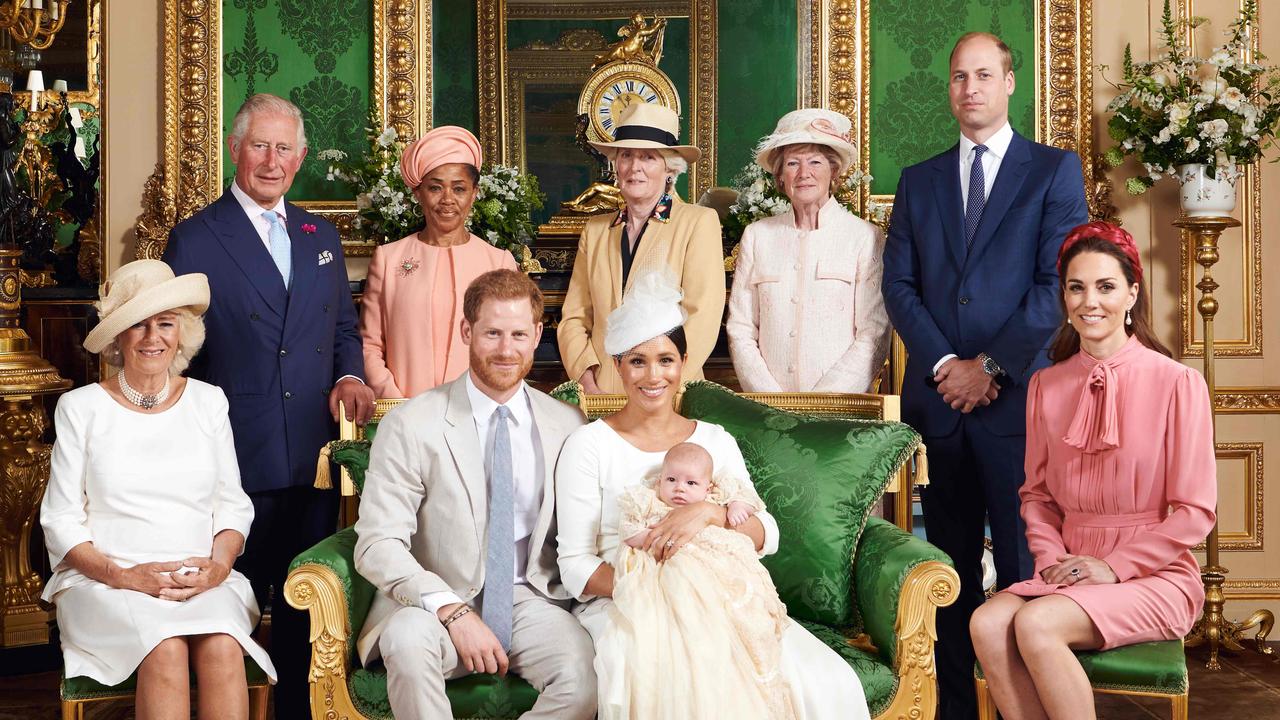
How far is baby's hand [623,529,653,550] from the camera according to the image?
273 cm

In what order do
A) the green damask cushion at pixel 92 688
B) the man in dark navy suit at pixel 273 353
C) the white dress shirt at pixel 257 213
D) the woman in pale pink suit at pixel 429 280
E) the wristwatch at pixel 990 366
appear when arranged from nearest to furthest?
the green damask cushion at pixel 92 688
the wristwatch at pixel 990 366
the man in dark navy suit at pixel 273 353
the white dress shirt at pixel 257 213
the woman in pale pink suit at pixel 429 280

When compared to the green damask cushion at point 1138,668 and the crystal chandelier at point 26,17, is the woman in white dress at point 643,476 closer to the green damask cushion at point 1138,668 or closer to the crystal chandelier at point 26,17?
the green damask cushion at point 1138,668

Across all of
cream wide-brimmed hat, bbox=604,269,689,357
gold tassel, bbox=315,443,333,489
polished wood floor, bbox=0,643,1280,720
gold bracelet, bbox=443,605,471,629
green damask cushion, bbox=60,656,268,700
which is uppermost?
cream wide-brimmed hat, bbox=604,269,689,357

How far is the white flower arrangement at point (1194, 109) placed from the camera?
15.0ft

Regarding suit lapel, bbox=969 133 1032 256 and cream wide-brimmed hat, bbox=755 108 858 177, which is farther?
cream wide-brimmed hat, bbox=755 108 858 177

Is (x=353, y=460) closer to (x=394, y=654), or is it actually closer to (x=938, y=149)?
(x=394, y=654)

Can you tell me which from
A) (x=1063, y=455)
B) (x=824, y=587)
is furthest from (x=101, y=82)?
(x=1063, y=455)

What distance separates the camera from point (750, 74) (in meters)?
5.18

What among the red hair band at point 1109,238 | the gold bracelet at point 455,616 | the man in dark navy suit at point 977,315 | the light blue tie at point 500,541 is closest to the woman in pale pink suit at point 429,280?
the light blue tie at point 500,541

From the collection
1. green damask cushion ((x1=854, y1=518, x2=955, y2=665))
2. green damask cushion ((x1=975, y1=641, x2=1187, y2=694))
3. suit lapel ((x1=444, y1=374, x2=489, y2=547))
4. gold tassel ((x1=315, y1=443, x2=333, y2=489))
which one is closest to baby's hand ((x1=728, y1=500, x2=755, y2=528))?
green damask cushion ((x1=854, y1=518, x2=955, y2=665))

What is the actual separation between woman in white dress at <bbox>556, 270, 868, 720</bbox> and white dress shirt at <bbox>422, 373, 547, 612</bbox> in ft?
0.30

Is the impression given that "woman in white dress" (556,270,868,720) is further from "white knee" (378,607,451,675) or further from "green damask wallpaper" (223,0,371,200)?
"green damask wallpaper" (223,0,371,200)

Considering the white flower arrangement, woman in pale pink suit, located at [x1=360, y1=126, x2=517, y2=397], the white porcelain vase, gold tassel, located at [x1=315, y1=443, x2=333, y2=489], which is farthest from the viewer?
the white porcelain vase

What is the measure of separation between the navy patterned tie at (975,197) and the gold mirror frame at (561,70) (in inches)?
67.4
